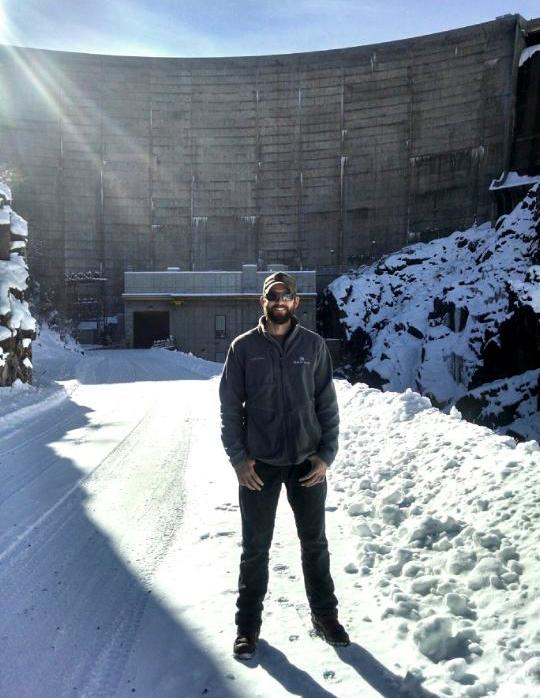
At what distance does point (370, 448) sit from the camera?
723cm

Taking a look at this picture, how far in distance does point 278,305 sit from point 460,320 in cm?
3153

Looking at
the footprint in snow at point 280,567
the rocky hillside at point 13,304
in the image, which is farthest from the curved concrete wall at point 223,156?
the footprint in snow at point 280,567

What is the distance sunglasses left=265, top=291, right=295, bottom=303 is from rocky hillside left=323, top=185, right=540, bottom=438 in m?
24.2

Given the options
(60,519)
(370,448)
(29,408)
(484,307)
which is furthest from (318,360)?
(484,307)

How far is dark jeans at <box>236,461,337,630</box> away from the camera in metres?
3.34

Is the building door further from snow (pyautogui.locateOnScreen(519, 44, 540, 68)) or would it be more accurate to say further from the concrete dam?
snow (pyautogui.locateOnScreen(519, 44, 540, 68))

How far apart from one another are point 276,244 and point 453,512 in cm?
4558

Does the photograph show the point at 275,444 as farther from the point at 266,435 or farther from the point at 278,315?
the point at 278,315

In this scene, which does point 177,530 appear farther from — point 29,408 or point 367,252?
point 367,252

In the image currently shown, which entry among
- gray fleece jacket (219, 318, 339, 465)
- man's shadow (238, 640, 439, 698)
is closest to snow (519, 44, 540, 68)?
gray fleece jacket (219, 318, 339, 465)

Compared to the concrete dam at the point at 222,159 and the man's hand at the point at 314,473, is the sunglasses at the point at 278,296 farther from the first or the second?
the concrete dam at the point at 222,159

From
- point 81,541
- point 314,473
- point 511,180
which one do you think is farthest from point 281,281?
point 511,180

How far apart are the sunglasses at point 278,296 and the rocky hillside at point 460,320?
2425cm

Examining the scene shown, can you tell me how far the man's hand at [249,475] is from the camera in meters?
3.29
